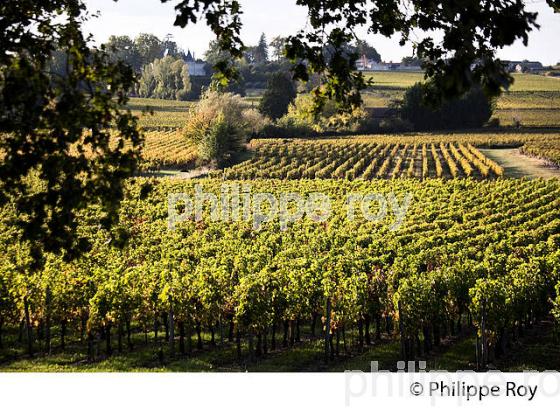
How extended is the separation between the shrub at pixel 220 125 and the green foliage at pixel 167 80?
34 centimetres

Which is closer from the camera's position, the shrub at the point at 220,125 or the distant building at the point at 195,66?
the distant building at the point at 195,66

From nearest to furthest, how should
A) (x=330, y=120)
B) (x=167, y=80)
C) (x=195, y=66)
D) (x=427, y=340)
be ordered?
(x=195, y=66), (x=167, y=80), (x=330, y=120), (x=427, y=340)

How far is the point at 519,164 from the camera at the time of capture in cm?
1144

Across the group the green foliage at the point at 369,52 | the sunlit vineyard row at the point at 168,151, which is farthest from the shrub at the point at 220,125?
the green foliage at the point at 369,52

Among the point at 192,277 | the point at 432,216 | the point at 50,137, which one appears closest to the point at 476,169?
the point at 432,216

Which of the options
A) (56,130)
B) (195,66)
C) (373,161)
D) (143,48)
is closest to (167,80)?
(195,66)

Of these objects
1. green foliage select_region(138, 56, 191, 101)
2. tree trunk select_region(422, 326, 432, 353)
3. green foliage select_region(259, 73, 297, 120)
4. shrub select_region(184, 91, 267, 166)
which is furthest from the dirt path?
green foliage select_region(138, 56, 191, 101)

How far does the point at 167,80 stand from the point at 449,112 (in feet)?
14.6

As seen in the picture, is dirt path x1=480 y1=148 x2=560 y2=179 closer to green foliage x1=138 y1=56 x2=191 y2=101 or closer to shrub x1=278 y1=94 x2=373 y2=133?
shrub x1=278 y1=94 x2=373 y2=133

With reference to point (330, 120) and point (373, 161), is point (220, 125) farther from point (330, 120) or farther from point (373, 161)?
point (373, 161)

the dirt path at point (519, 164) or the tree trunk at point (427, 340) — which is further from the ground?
the dirt path at point (519, 164)

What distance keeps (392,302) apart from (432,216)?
1993 millimetres

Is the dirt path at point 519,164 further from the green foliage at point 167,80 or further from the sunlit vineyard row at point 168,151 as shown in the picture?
the green foliage at point 167,80

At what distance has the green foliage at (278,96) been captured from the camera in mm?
11031
